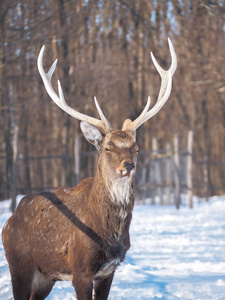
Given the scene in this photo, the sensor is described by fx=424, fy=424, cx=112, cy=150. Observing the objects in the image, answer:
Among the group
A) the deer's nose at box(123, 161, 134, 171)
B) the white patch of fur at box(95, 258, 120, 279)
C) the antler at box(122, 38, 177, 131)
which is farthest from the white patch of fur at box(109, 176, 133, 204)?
the antler at box(122, 38, 177, 131)

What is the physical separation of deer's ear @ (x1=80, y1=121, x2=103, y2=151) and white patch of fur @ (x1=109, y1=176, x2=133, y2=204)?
520mm

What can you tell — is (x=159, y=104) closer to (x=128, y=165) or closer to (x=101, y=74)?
(x=128, y=165)

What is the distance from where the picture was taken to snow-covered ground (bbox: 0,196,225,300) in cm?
473

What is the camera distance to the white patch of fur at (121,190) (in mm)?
3672

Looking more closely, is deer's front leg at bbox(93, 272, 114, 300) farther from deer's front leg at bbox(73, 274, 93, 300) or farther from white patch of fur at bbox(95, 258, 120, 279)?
deer's front leg at bbox(73, 274, 93, 300)

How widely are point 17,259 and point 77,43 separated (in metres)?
13.4

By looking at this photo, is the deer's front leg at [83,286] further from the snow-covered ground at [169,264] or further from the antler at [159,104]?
the antler at [159,104]

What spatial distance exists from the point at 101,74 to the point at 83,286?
1178 cm

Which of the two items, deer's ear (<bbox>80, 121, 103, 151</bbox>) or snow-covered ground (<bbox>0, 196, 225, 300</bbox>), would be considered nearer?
deer's ear (<bbox>80, 121, 103, 151</bbox>)

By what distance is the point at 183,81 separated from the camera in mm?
18562

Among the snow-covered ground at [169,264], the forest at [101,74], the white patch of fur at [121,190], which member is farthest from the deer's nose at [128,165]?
the forest at [101,74]

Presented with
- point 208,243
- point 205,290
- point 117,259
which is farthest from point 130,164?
point 208,243

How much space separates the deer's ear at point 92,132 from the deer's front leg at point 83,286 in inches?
49.3

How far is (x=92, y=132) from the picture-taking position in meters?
4.01
